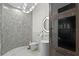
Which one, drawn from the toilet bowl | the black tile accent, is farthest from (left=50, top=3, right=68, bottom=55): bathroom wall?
the toilet bowl

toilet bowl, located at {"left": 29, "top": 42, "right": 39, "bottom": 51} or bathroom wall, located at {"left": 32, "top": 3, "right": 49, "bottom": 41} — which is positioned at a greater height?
bathroom wall, located at {"left": 32, "top": 3, "right": 49, "bottom": 41}

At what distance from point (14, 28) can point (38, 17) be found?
27cm

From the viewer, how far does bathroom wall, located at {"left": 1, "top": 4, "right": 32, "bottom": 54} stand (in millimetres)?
1072

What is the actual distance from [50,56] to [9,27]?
51cm

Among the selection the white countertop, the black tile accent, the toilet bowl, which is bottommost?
the white countertop

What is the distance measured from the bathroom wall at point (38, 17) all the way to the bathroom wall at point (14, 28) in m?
0.04

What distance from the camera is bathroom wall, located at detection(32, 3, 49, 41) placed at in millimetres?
1080

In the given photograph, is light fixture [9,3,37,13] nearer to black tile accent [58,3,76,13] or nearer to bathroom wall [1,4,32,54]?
bathroom wall [1,4,32,54]

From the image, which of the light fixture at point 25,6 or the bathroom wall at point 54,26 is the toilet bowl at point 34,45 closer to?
the bathroom wall at point 54,26

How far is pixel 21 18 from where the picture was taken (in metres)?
1.09

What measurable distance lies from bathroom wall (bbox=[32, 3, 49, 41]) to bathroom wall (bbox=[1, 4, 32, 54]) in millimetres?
43

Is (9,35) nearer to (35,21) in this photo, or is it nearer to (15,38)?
(15,38)

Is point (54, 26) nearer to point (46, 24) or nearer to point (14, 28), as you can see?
point (46, 24)

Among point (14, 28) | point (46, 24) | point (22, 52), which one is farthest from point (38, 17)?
point (22, 52)
